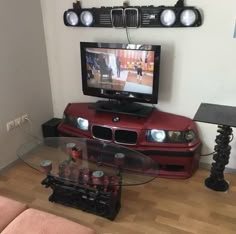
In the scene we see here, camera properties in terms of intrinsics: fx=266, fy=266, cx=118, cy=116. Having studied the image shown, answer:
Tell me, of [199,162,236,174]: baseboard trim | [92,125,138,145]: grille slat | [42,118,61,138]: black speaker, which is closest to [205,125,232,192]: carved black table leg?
[199,162,236,174]: baseboard trim

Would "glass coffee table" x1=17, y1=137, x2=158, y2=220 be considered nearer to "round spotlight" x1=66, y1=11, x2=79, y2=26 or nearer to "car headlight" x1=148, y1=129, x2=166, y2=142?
"car headlight" x1=148, y1=129, x2=166, y2=142

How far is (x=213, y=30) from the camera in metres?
2.19

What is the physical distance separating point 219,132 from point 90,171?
106 centimetres

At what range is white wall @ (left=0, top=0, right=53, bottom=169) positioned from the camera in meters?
2.43

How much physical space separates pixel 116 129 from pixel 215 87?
0.95 meters

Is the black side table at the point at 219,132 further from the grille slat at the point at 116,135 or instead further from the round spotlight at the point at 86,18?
the round spotlight at the point at 86,18

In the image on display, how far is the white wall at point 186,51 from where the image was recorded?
218 cm

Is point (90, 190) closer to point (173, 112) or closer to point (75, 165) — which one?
point (75, 165)

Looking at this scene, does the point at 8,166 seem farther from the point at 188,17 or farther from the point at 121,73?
the point at 188,17

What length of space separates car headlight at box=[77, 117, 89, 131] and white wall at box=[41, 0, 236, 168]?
0.48 metres

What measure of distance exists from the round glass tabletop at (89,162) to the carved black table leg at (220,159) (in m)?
0.56

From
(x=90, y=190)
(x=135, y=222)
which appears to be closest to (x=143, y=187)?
(x=135, y=222)

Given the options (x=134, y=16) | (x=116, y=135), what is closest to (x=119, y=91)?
(x=116, y=135)

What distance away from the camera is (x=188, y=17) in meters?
2.19
